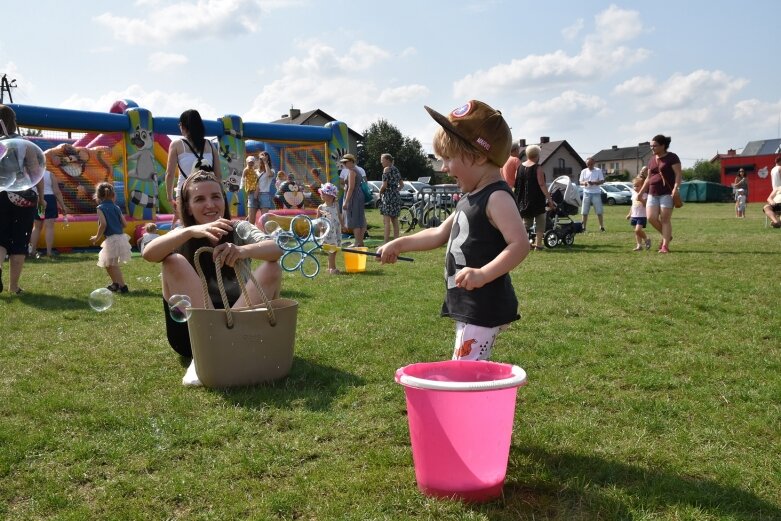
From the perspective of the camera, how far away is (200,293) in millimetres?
4391

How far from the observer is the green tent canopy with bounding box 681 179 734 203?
4222cm

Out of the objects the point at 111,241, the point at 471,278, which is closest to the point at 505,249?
the point at 471,278

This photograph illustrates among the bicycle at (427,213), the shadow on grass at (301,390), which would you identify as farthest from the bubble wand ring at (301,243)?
the bicycle at (427,213)

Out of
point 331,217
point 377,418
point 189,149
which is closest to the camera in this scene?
point 377,418

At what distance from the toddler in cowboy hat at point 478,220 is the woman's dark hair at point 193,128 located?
4338 mm

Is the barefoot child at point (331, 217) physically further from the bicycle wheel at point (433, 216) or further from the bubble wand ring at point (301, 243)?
the bicycle wheel at point (433, 216)

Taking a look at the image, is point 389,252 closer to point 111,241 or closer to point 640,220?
point 111,241

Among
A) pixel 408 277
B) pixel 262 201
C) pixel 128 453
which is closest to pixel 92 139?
pixel 262 201

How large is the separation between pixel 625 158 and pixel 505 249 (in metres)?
102

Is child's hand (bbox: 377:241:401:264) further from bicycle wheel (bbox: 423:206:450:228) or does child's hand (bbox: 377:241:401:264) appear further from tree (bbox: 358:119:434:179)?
tree (bbox: 358:119:434:179)

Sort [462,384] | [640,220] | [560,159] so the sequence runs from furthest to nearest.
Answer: [560,159]
[640,220]
[462,384]

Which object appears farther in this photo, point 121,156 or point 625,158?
point 625,158

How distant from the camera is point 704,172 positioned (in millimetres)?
68125

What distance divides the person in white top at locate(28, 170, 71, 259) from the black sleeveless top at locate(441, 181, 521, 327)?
1004 cm
